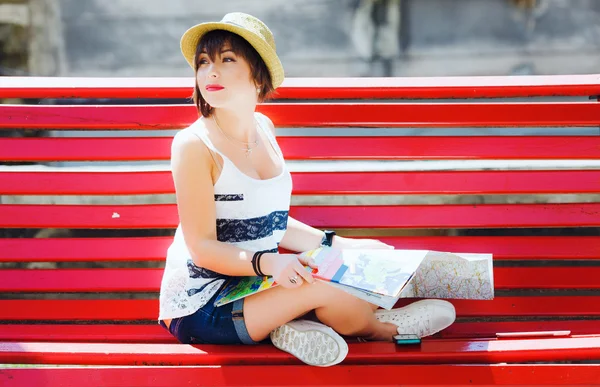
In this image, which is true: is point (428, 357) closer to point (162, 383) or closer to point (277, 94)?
point (162, 383)

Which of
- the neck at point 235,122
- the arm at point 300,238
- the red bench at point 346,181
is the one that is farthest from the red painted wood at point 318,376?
the neck at point 235,122

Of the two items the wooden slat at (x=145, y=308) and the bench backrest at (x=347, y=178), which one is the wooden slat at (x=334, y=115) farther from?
the wooden slat at (x=145, y=308)

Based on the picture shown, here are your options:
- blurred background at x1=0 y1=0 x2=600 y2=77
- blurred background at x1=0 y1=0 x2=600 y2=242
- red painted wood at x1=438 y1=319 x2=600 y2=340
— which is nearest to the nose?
red painted wood at x1=438 y1=319 x2=600 y2=340

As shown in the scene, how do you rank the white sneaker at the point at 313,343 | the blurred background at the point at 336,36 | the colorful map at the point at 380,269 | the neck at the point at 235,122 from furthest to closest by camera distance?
the blurred background at the point at 336,36, the neck at the point at 235,122, the white sneaker at the point at 313,343, the colorful map at the point at 380,269

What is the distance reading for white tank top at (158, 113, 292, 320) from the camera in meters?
1.96

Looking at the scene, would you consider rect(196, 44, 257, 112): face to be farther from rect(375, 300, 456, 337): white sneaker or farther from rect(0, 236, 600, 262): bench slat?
rect(375, 300, 456, 337): white sneaker

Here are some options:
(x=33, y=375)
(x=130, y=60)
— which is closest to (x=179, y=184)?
(x=33, y=375)

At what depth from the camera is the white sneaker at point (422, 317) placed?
2133 mm

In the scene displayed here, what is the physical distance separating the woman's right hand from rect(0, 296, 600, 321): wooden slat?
69 centimetres

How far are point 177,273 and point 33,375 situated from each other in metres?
0.51

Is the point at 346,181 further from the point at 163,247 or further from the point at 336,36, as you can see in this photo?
the point at 336,36

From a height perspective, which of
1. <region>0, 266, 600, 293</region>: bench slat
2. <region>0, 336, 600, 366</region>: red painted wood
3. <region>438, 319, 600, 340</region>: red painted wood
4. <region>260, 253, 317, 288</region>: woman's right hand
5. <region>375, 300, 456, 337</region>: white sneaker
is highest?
<region>260, 253, 317, 288</region>: woman's right hand

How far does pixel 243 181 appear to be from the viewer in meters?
1.97

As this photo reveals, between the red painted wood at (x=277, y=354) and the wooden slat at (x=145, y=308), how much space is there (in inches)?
16.6
